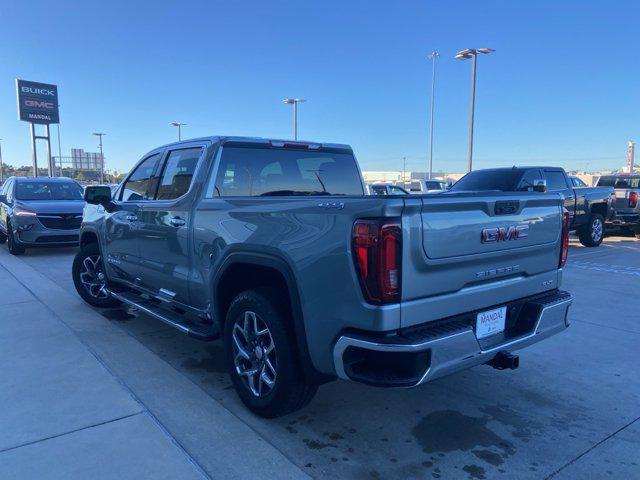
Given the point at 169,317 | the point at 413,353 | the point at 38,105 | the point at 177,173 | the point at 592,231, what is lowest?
the point at 592,231

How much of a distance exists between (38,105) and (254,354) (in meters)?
52.0

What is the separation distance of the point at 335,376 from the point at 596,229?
11.7 meters

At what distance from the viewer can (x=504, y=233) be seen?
301 cm

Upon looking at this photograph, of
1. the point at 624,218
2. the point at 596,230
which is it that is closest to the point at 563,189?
the point at 596,230

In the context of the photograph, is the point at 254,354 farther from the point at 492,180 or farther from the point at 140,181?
the point at 492,180

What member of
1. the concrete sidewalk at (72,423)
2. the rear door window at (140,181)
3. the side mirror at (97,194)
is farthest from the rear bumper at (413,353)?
the side mirror at (97,194)

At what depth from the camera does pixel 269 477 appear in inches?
105

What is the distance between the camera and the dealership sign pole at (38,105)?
148 feet

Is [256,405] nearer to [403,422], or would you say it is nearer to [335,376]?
[335,376]

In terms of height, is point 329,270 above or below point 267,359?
above

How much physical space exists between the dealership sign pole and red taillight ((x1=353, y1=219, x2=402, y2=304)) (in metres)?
49.3

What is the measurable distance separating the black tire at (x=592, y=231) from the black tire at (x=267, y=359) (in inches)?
439

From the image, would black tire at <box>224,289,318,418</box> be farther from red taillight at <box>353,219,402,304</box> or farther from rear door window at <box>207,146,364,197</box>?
rear door window at <box>207,146,364,197</box>

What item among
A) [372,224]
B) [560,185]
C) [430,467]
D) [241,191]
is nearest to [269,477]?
[430,467]
